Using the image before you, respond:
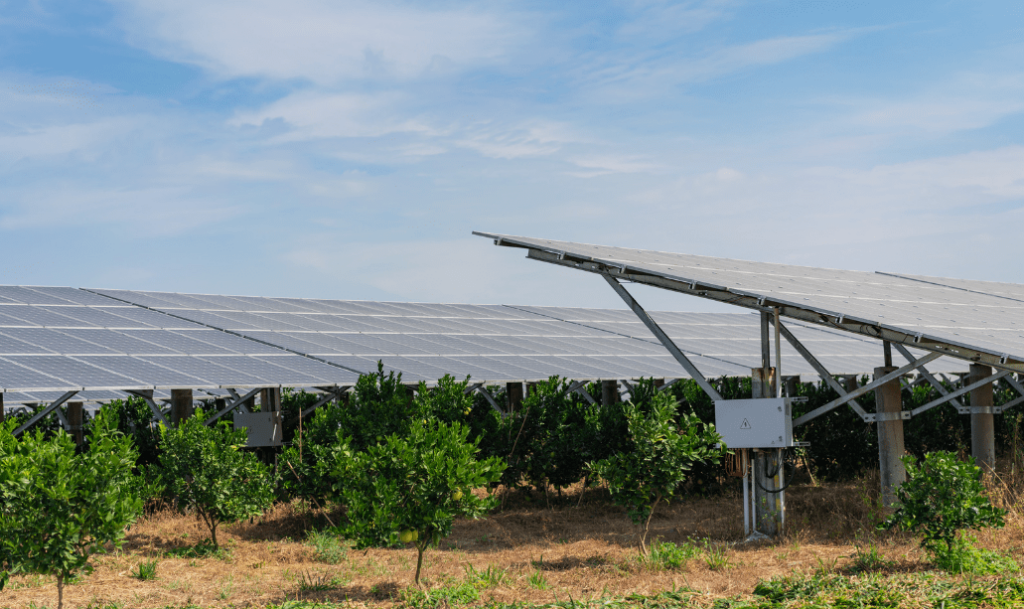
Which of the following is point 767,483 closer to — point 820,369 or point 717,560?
point 820,369

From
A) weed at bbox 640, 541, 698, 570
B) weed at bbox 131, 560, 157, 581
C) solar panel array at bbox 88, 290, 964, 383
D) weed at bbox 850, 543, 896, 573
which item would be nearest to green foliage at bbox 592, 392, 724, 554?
weed at bbox 640, 541, 698, 570

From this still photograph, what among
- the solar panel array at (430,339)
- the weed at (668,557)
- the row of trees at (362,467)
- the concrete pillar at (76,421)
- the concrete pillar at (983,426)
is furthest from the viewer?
the concrete pillar at (76,421)

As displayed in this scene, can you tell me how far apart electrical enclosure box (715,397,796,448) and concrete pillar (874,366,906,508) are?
1.69m

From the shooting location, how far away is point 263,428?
20250 mm

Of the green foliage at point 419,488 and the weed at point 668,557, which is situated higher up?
the green foliage at point 419,488

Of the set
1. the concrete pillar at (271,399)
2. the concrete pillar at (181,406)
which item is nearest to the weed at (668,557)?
the concrete pillar at (271,399)

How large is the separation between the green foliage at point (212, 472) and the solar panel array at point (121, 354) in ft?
4.15

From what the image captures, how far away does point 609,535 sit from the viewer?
17078 mm

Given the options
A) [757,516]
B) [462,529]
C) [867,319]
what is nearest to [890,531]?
[757,516]

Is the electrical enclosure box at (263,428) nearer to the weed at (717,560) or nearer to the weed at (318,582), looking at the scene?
the weed at (318,582)

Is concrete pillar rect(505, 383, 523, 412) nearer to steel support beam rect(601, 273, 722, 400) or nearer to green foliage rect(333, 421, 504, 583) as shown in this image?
steel support beam rect(601, 273, 722, 400)

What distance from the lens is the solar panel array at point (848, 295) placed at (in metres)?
14.3

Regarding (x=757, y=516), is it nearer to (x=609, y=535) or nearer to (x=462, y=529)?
(x=609, y=535)

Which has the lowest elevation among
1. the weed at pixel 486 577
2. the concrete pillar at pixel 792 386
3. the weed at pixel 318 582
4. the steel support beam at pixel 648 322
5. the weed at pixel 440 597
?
the weed at pixel 318 582
